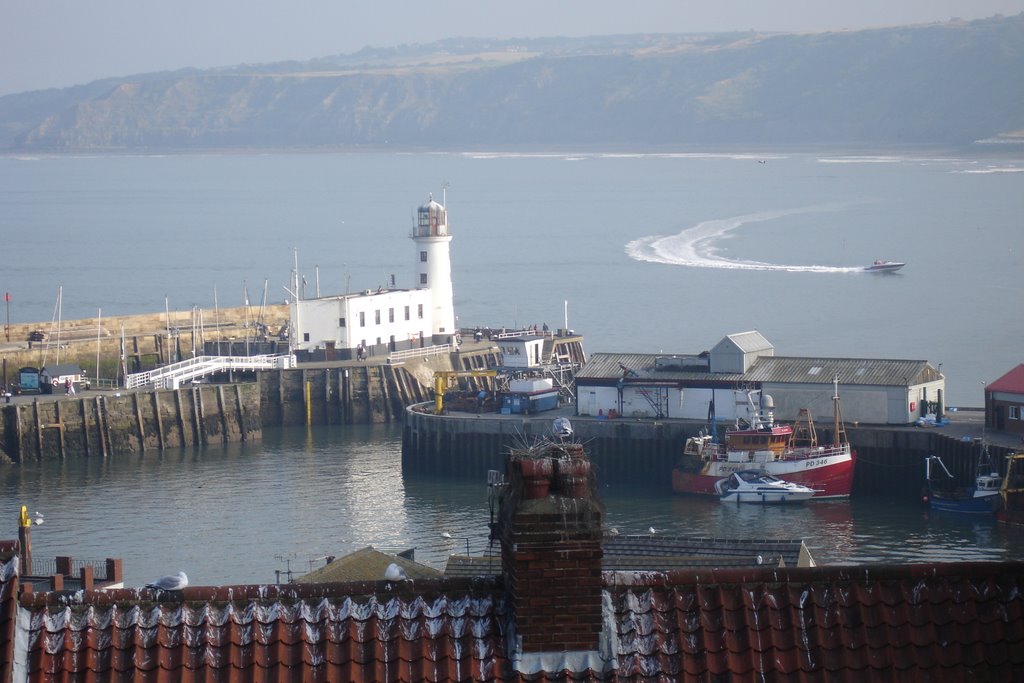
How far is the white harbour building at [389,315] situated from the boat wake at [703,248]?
5569cm

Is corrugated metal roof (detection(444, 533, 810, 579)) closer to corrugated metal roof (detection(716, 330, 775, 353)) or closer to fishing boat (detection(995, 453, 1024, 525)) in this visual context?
fishing boat (detection(995, 453, 1024, 525))

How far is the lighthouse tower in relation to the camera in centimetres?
7144

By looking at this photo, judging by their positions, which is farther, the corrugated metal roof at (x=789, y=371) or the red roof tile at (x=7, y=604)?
the corrugated metal roof at (x=789, y=371)

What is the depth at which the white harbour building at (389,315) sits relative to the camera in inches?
2655

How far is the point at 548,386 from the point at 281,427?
437 inches

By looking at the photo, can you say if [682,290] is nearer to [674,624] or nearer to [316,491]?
[316,491]

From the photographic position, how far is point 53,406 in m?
56.8

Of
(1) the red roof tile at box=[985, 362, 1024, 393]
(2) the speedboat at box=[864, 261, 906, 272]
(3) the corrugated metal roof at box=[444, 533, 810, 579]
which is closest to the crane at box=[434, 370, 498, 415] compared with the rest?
(1) the red roof tile at box=[985, 362, 1024, 393]

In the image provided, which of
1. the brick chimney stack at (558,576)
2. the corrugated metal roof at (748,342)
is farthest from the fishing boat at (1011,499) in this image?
the brick chimney stack at (558,576)

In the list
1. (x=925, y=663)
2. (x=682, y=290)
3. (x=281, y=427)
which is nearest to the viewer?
(x=925, y=663)

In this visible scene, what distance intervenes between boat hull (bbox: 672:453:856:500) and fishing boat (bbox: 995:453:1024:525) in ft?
14.8

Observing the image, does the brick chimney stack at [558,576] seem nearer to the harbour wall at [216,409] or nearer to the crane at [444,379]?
the crane at [444,379]

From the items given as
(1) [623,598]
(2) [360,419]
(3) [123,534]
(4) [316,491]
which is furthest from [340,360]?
(1) [623,598]

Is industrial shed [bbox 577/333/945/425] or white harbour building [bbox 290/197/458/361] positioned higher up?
white harbour building [bbox 290/197/458/361]
